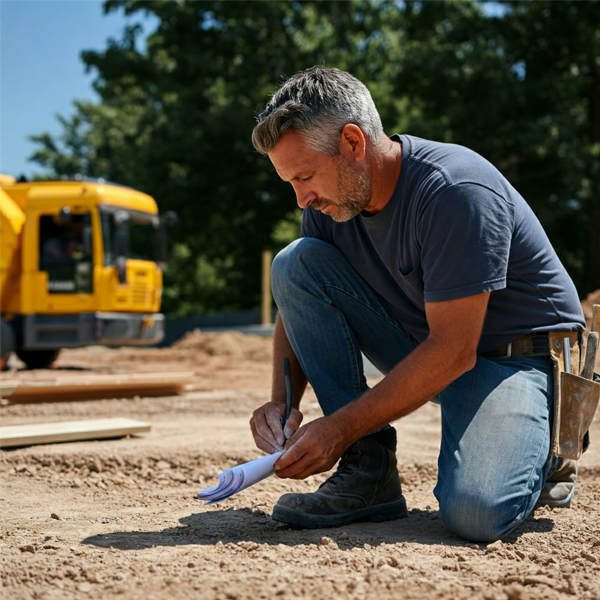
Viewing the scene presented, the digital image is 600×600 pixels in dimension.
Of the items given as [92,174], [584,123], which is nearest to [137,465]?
[584,123]

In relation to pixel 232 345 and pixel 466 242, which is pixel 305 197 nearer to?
pixel 466 242

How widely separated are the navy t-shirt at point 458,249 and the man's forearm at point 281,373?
0.38 meters

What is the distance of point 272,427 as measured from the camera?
2207 millimetres

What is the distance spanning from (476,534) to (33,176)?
3561 cm

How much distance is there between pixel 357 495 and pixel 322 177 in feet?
3.29

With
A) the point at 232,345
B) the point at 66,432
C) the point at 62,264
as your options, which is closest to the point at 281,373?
the point at 66,432

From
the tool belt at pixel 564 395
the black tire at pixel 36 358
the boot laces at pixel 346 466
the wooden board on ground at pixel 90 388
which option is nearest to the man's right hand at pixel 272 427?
the boot laces at pixel 346 466

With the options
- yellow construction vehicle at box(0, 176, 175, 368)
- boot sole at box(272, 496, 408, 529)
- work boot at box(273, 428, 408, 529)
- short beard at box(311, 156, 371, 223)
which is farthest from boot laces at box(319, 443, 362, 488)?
yellow construction vehicle at box(0, 176, 175, 368)

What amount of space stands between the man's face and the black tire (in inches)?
358

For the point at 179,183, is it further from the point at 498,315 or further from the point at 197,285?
the point at 498,315

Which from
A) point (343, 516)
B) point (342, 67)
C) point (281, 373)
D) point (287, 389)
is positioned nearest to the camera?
point (343, 516)

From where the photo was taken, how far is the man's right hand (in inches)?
85.1

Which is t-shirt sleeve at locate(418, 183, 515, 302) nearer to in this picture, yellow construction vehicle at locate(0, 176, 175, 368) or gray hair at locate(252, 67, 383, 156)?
gray hair at locate(252, 67, 383, 156)

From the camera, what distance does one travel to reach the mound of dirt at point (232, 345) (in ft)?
33.7
